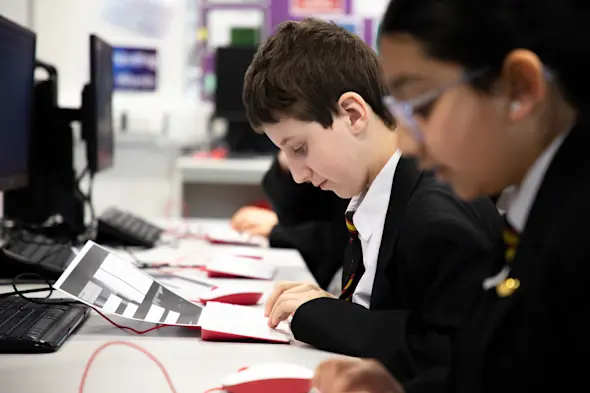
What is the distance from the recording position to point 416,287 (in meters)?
0.99

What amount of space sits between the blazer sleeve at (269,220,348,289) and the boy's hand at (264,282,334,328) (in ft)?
2.29

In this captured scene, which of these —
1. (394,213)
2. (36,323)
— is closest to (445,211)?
(394,213)

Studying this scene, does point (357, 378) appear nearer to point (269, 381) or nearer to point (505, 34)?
point (269, 381)

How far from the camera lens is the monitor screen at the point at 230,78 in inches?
142

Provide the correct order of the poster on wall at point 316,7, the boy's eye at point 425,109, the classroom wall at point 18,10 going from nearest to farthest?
the boy's eye at point 425,109 < the classroom wall at point 18,10 < the poster on wall at point 316,7

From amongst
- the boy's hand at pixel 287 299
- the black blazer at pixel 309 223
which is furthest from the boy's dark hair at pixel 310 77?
the black blazer at pixel 309 223

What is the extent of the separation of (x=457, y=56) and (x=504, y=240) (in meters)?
0.20

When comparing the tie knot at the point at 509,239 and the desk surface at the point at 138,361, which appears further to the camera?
the desk surface at the point at 138,361

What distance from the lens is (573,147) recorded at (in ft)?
1.94

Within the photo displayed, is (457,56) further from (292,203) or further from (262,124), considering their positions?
(292,203)

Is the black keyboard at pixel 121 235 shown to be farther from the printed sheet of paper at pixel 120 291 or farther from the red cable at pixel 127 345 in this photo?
the red cable at pixel 127 345

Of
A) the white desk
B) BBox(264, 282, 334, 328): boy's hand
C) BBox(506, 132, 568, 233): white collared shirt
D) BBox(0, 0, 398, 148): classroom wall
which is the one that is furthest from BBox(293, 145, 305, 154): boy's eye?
BBox(0, 0, 398, 148): classroom wall

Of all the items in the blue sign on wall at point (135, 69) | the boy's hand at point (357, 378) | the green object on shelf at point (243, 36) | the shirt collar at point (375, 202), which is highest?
the green object on shelf at point (243, 36)

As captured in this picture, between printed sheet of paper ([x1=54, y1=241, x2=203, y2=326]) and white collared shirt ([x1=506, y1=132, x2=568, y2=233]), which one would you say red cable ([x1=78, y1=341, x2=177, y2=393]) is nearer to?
printed sheet of paper ([x1=54, y1=241, x2=203, y2=326])
